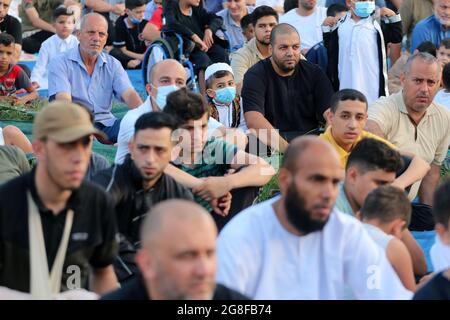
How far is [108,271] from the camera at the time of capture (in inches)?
193

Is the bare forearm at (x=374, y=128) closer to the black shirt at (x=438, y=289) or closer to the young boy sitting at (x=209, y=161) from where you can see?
the young boy sitting at (x=209, y=161)

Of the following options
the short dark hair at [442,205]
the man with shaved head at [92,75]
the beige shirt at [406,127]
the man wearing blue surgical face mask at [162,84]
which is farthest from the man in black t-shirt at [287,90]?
the short dark hair at [442,205]

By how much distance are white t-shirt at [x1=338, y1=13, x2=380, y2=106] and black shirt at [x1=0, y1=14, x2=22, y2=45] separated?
4159 millimetres

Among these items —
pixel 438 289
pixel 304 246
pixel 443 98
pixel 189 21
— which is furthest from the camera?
pixel 189 21

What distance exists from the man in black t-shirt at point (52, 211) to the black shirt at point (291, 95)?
14.4 ft

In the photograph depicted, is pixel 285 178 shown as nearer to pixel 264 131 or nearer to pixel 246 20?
pixel 264 131

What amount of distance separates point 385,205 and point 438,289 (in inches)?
58.1

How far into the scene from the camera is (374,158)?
20.9ft

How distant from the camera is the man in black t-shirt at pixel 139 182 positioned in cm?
588

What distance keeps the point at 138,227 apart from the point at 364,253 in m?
1.63

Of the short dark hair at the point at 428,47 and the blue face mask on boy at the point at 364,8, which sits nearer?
the blue face mask on boy at the point at 364,8

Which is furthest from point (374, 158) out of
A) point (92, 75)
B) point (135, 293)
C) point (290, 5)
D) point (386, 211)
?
point (290, 5)
